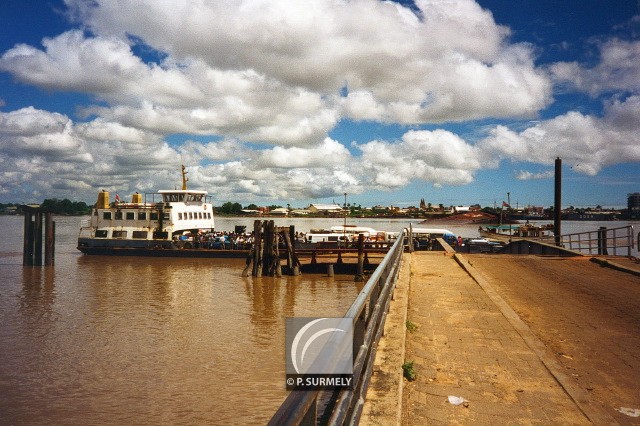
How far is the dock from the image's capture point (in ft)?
13.6

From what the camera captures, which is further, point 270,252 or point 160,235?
point 160,235

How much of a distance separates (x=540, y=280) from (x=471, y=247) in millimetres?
19578

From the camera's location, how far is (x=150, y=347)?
43.7 ft

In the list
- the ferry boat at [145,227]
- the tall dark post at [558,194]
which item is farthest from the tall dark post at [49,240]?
the tall dark post at [558,194]

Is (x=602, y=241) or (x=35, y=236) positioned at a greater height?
(x=602, y=241)

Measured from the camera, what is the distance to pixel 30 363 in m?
12.2

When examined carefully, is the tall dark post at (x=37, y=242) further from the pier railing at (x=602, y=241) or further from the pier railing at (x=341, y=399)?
the pier railing at (x=341, y=399)

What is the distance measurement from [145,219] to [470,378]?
4004cm

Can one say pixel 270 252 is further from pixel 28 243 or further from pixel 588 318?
pixel 588 318

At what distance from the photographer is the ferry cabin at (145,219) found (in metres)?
40.5

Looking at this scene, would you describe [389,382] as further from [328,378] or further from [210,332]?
[210,332]

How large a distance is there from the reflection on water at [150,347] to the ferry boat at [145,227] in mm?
12239

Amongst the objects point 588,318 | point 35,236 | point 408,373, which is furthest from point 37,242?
point 408,373

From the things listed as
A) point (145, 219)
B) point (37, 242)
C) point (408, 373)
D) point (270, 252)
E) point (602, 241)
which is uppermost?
point (145, 219)
